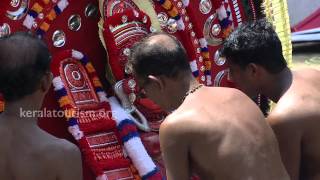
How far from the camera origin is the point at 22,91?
214 cm

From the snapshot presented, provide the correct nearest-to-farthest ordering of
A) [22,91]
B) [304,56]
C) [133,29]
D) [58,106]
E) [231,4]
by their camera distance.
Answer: [22,91], [58,106], [133,29], [231,4], [304,56]

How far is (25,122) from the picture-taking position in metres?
2.14

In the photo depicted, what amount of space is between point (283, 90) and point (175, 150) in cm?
57

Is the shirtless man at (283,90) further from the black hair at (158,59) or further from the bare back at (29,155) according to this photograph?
the bare back at (29,155)

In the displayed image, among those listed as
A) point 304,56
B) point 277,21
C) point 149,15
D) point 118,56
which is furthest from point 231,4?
point 304,56

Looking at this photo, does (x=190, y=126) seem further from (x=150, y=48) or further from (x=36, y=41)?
(x=36, y=41)

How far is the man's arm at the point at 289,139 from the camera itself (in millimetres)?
2410

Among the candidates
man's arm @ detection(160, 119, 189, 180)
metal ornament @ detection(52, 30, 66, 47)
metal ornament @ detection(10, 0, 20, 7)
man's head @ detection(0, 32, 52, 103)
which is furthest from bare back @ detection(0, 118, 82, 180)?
metal ornament @ detection(52, 30, 66, 47)

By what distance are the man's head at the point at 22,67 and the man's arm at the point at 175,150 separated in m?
0.42

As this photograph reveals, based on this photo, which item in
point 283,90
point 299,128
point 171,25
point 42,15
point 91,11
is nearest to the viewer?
point 299,128

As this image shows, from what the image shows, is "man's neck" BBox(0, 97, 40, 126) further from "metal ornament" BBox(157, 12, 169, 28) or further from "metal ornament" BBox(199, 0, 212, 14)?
"metal ornament" BBox(199, 0, 212, 14)

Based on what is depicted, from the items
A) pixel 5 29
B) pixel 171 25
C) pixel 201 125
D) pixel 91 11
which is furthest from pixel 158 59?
pixel 171 25

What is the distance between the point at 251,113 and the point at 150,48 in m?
0.40

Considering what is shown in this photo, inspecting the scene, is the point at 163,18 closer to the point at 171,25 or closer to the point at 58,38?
the point at 171,25
